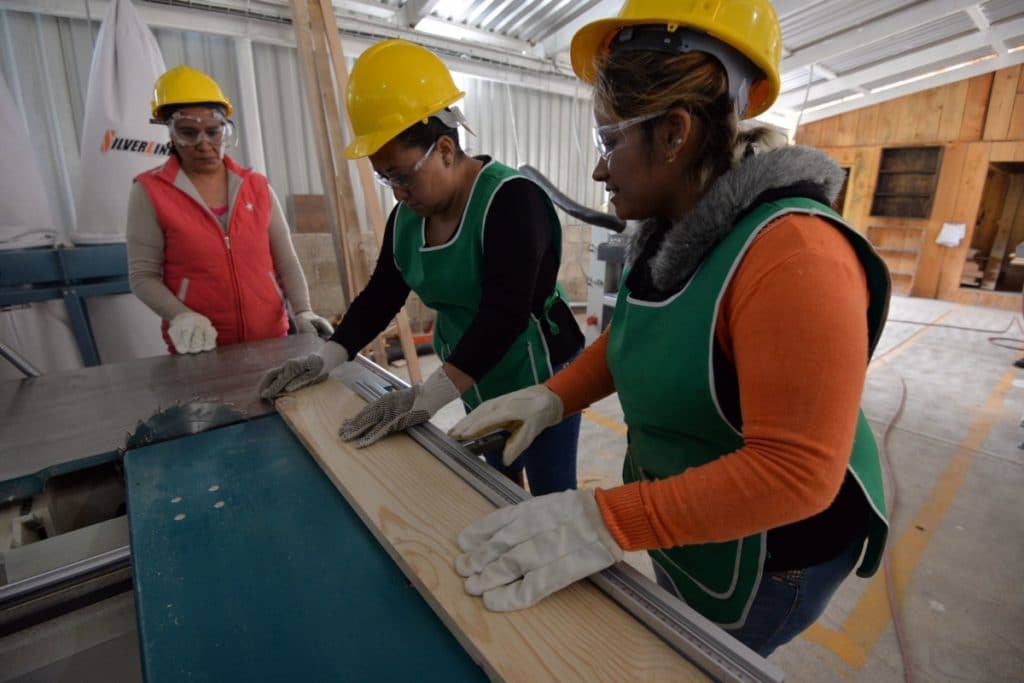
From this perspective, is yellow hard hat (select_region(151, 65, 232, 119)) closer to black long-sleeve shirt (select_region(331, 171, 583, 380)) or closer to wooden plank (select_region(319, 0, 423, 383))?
wooden plank (select_region(319, 0, 423, 383))

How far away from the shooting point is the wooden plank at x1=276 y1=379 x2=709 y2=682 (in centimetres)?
61

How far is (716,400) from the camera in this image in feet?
2.49

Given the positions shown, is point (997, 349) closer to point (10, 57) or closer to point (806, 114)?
point (806, 114)

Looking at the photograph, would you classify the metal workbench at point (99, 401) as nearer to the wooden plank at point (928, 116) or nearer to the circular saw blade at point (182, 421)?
the circular saw blade at point (182, 421)

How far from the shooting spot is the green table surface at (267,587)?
0.65 metres

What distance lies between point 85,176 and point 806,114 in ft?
37.4

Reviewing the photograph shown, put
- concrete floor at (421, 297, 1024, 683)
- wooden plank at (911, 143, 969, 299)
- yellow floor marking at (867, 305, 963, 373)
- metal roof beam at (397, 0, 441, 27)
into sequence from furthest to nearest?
wooden plank at (911, 143, 969, 299)
yellow floor marking at (867, 305, 963, 373)
metal roof beam at (397, 0, 441, 27)
concrete floor at (421, 297, 1024, 683)

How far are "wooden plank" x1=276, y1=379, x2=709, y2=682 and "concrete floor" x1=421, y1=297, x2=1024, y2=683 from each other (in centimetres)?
161

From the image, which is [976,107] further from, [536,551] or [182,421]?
[182,421]

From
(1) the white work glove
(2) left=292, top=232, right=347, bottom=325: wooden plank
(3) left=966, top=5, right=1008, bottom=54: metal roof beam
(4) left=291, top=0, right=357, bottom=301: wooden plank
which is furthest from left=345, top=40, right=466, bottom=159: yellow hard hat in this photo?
(3) left=966, top=5, right=1008, bottom=54: metal roof beam

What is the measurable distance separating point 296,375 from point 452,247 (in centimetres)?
61

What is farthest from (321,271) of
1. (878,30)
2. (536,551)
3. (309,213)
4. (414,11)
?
(878,30)

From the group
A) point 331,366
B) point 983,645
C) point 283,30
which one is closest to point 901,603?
point 983,645

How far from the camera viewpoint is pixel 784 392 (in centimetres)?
62
